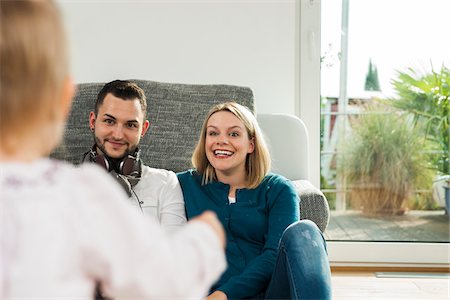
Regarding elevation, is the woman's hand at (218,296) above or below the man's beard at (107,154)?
below

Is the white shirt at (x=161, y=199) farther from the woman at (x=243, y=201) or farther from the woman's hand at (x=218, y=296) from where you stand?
the woman's hand at (x=218, y=296)

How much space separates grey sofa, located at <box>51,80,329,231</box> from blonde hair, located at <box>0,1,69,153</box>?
162 cm

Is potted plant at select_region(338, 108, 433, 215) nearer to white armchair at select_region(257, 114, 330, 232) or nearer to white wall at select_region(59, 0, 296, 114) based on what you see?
white wall at select_region(59, 0, 296, 114)

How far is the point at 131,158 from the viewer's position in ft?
6.28

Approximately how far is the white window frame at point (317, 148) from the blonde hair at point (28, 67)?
273cm

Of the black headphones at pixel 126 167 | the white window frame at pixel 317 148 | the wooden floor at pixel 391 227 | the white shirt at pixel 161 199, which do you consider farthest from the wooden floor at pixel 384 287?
the black headphones at pixel 126 167

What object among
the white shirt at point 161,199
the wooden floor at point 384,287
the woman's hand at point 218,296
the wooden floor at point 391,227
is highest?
the white shirt at point 161,199

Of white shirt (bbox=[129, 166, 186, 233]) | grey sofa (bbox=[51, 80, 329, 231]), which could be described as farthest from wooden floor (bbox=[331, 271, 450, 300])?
white shirt (bbox=[129, 166, 186, 233])

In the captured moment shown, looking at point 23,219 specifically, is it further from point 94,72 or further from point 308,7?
point 308,7

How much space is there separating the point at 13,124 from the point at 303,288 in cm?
100

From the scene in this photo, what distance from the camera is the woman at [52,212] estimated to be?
28.0 inches

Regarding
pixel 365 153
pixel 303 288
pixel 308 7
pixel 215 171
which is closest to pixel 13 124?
pixel 303 288

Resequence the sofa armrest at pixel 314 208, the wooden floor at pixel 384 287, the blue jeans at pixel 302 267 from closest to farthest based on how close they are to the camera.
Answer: the blue jeans at pixel 302 267
the sofa armrest at pixel 314 208
the wooden floor at pixel 384 287

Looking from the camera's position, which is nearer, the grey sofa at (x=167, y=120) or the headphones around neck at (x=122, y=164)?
the headphones around neck at (x=122, y=164)
